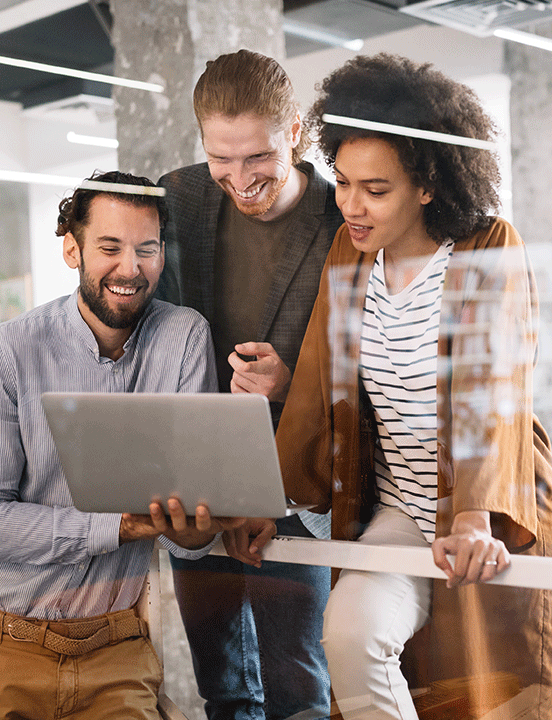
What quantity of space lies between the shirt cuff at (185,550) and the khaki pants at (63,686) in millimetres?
217

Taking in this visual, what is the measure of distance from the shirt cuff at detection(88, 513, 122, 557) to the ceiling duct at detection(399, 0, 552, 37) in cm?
106

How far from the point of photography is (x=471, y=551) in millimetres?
1326

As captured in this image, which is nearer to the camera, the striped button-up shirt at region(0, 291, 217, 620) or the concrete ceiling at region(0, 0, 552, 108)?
the striped button-up shirt at region(0, 291, 217, 620)

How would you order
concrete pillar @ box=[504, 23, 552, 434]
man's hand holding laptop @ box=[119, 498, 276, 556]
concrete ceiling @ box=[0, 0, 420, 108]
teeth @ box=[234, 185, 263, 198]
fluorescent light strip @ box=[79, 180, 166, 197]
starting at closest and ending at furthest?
1. concrete pillar @ box=[504, 23, 552, 434]
2. man's hand holding laptop @ box=[119, 498, 276, 556]
3. teeth @ box=[234, 185, 263, 198]
4. fluorescent light strip @ box=[79, 180, 166, 197]
5. concrete ceiling @ box=[0, 0, 420, 108]

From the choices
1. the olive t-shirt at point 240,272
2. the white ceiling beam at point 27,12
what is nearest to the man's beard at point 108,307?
the olive t-shirt at point 240,272

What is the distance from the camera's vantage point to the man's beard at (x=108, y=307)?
5.21ft

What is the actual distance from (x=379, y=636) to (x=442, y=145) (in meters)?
0.82

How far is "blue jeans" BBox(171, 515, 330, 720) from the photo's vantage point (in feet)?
5.02

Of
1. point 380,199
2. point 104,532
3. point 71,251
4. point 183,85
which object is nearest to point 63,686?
point 104,532

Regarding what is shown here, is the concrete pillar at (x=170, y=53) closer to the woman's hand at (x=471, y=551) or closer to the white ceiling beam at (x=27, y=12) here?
the white ceiling beam at (x=27, y=12)

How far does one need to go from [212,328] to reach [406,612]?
63 centimetres

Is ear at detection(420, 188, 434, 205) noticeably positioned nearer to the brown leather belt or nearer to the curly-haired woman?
the curly-haired woman

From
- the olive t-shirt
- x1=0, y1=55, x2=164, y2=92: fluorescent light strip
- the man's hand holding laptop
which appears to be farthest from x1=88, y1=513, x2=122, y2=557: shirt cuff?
x1=0, y1=55, x2=164, y2=92: fluorescent light strip

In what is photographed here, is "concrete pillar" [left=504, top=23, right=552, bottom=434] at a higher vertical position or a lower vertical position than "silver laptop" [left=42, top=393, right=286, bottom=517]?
higher
